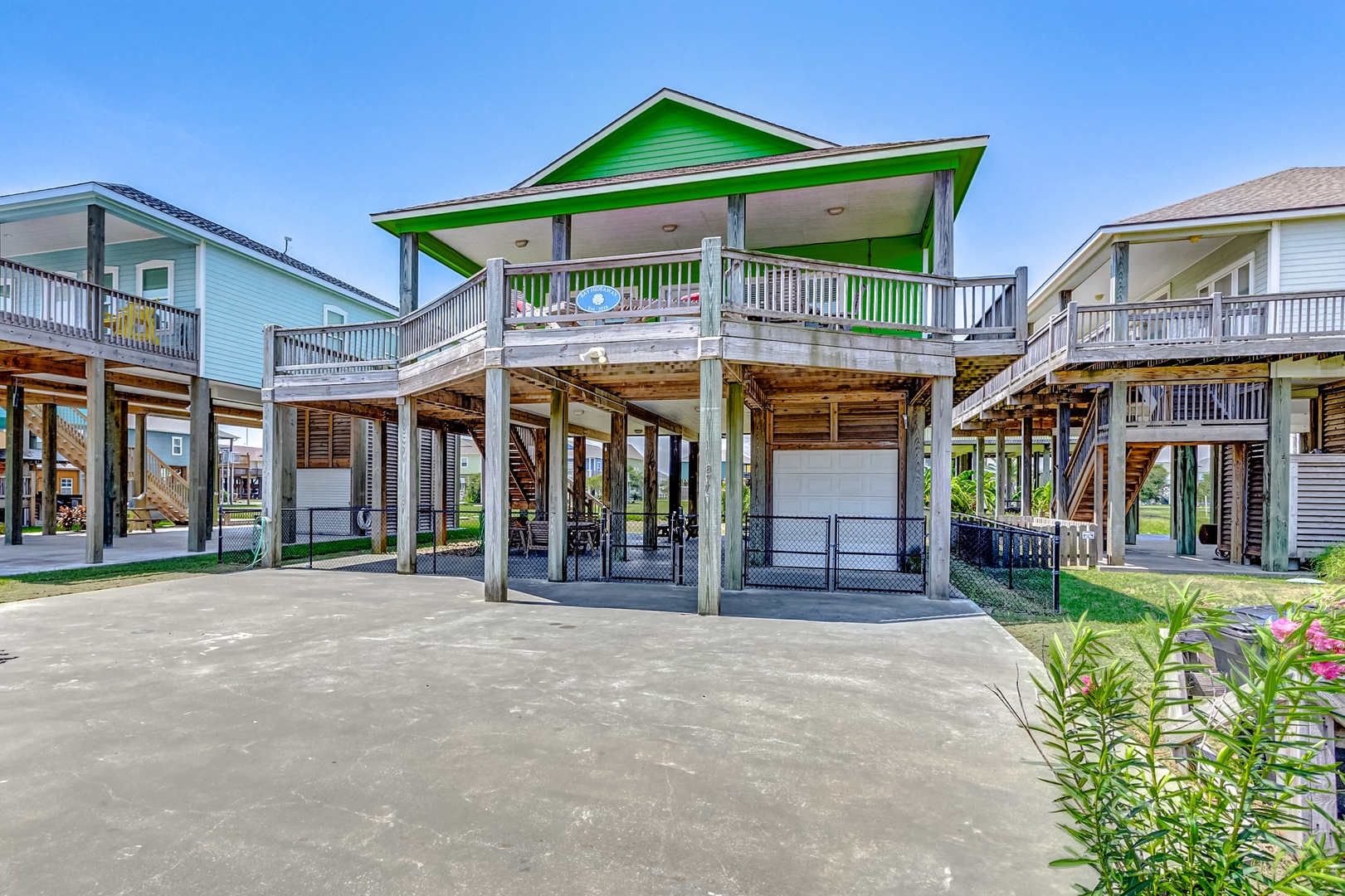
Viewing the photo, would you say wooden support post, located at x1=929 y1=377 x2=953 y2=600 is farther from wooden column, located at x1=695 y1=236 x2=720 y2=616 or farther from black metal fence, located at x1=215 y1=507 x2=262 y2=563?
black metal fence, located at x1=215 y1=507 x2=262 y2=563

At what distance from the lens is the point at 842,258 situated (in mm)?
11922

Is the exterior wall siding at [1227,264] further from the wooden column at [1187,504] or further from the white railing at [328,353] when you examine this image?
the white railing at [328,353]

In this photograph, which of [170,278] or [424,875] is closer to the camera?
[424,875]

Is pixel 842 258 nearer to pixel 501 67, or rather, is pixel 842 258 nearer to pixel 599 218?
pixel 599 218

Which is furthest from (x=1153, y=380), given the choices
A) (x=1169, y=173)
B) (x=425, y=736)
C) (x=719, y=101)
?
(x=425, y=736)

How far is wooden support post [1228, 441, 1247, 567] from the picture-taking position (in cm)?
1351

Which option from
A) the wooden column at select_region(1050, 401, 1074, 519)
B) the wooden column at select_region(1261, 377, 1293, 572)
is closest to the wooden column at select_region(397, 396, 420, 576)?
the wooden column at select_region(1050, 401, 1074, 519)

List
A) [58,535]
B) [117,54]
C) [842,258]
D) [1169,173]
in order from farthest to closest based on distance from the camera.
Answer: [58,535], [1169,173], [117,54], [842,258]

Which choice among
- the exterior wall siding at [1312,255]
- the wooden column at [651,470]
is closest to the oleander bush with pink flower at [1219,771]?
the wooden column at [651,470]

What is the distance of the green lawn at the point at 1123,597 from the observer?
6.80 m

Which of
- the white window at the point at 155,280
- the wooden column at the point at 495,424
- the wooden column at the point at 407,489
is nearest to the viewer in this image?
the wooden column at the point at 495,424

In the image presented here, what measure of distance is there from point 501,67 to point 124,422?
14771 millimetres

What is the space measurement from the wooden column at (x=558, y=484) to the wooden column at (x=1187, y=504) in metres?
15.2

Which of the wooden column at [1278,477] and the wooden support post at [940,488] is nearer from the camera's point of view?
the wooden support post at [940,488]
